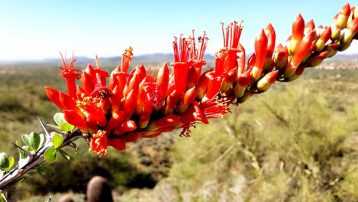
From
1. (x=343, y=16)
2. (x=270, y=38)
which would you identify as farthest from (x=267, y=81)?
(x=343, y=16)

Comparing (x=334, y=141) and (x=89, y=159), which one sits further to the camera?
(x=89, y=159)

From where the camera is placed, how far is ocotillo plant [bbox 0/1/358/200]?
128 cm

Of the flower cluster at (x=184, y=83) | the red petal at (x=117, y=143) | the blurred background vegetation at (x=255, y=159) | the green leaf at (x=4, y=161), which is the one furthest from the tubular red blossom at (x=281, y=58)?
the blurred background vegetation at (x=255, y=159)

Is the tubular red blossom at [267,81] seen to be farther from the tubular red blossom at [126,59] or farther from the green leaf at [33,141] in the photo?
the green leaf at [33,141]

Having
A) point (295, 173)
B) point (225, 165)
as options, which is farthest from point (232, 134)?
point (295, 173)

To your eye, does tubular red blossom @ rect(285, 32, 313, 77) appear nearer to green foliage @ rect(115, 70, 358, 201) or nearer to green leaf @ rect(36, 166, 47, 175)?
green leaf @ rect(36, 166, 47, 175)

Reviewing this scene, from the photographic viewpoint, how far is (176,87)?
1.40 m

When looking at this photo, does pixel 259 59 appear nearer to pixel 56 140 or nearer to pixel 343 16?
pixel 343 16

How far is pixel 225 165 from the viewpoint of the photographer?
75.7ft

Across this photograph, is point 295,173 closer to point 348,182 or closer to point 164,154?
point 348,182

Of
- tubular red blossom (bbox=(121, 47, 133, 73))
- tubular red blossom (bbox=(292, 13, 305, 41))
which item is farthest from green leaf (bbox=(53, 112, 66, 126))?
tubular red blossom (bbox=(292, 13, 305, 41))

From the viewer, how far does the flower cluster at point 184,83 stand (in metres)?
1.29

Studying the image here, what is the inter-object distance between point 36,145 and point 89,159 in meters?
25.3

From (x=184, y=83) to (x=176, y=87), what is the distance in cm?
4
